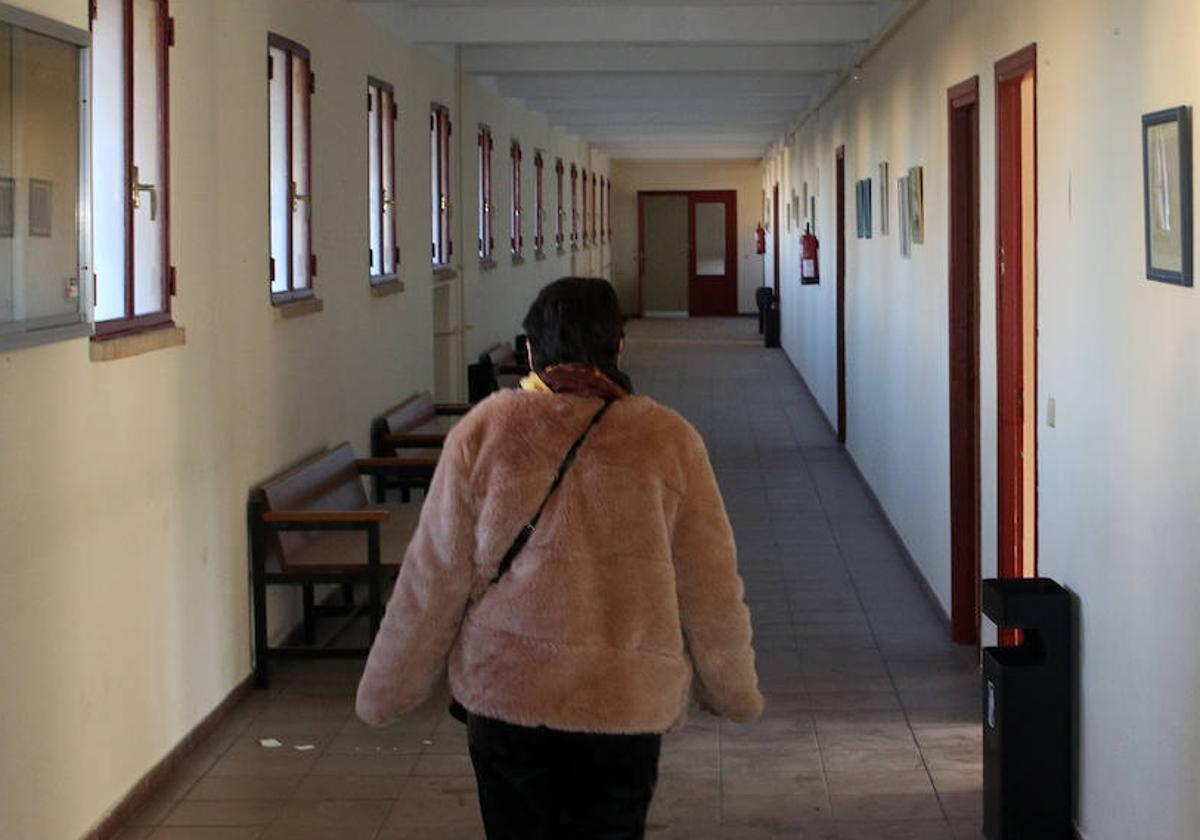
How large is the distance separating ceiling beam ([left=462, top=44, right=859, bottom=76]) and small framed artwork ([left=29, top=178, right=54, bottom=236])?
8.04m

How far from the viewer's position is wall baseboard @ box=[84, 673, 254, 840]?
4875mm

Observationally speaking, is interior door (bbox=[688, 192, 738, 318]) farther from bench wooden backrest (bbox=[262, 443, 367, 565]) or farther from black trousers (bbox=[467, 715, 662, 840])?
black trousers (bbox=[467, 715, 662, 840])

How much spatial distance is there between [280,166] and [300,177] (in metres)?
0.27

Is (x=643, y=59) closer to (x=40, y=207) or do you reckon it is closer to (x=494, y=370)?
(x=494, y=370)

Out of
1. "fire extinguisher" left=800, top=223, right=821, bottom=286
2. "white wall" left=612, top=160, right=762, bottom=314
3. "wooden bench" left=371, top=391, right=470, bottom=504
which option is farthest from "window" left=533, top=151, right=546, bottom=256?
"white wall" left=612, top=160, right=762, bottom=314

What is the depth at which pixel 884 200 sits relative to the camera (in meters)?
9.78

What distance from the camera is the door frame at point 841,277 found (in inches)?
509

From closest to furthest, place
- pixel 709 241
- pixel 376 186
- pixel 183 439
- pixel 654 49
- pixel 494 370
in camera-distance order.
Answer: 1. pixel 183 439
2. pixel 376 186
3. pixel 654 49
4. pixel 494 370
5. pixel 709 241

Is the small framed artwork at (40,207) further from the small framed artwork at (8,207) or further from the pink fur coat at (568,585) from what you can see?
the pink fur coat at (568,585)

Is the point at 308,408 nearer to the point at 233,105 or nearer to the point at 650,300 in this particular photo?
the point at 233,105

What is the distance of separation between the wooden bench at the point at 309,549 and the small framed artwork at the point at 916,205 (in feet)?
8.51

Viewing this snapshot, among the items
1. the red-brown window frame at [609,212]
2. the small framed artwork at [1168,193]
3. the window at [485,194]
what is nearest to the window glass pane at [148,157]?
the small framed artwork at [1168,193]

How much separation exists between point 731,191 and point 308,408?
2389 centimetres

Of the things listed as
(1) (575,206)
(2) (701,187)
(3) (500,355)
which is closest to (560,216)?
(1) (575,206)
